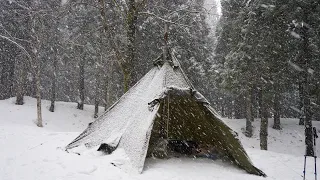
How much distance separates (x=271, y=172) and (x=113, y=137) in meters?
3.81

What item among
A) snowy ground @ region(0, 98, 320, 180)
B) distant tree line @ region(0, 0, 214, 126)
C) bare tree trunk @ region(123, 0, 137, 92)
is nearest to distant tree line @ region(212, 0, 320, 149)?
distant tree line @ region(0, 0, 214, 126)

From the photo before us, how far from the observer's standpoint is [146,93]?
7.38m

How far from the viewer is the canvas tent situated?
20.3ft

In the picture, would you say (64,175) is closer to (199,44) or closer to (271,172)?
(271,172)

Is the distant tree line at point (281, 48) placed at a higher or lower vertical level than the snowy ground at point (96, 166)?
higher

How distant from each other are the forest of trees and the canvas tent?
96.8 inches

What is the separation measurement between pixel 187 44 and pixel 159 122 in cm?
1217

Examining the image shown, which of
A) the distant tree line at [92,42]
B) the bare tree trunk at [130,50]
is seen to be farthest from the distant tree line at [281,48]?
the bare tree trunk at [130,50]

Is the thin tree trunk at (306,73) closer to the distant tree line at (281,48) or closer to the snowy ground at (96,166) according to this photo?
the distant tree line at (281,48)

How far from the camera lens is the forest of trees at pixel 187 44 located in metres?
11.8

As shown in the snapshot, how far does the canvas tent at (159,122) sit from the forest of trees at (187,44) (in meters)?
2.46

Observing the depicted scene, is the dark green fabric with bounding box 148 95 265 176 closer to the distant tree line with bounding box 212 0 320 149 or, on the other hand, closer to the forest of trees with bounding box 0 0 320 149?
the forest of trees with bounding box 0 0 320 149

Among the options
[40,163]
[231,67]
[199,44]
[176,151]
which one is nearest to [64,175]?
[40,163]

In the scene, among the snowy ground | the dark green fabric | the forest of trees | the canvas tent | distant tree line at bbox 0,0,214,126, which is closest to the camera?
the snowy ground
